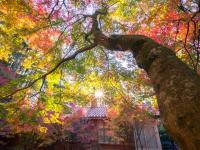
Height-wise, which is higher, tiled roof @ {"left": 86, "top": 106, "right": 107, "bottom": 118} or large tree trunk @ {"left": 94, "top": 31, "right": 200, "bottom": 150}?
tiled roof @ {"left": 86, "top": 106, "right": 107, "bottom": 118}

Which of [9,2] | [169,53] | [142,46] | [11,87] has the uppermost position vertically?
[9,2]

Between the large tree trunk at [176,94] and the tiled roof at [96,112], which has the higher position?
the tiled roof at [96,112]

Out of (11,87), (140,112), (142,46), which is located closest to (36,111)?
(11,87)

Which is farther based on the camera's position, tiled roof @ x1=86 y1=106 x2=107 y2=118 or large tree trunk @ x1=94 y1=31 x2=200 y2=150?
tiled roof @ x1=86 y1=106 x2=107 y2=118

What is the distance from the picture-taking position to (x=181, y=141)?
1526mm

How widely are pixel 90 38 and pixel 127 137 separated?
369 inches

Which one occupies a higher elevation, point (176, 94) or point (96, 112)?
point (96, 112)

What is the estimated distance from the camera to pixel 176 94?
5.53 ft

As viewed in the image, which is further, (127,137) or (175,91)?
(127,137)

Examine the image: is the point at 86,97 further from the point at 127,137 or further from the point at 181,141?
the point at 181,141

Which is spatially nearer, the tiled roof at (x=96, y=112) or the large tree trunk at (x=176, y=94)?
the large tree trunk at (x=176, y=94)

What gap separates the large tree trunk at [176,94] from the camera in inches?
57.2

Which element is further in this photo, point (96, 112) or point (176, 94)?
point (96, 112)

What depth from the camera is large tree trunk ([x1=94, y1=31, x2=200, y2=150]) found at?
1.45 metres
